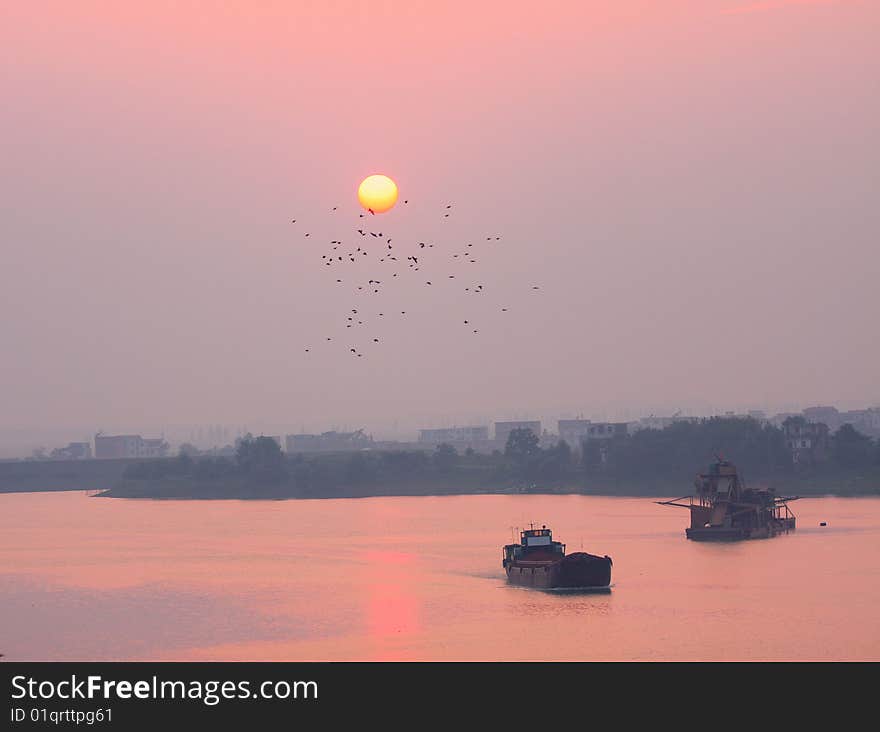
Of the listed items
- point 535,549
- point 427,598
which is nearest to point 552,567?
point 535,549

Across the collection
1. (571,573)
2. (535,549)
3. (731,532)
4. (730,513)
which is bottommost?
(571,573)

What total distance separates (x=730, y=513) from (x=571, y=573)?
5088 centimetres

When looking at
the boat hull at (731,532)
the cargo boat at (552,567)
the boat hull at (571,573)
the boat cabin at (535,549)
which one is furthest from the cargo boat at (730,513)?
the boat hull at (571,573)

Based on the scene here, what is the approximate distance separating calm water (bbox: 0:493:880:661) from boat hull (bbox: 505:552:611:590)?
79.9 inches

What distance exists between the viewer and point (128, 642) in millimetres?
68500

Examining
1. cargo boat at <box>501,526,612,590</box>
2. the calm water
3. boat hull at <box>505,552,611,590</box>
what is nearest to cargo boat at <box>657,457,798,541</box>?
the calm water

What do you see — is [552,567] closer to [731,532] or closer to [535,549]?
[535,549]

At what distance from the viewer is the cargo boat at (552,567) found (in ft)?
285

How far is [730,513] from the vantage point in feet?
440

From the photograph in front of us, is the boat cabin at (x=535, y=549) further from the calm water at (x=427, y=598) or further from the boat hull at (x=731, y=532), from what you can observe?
the boat hull at (x=731, y=532)
